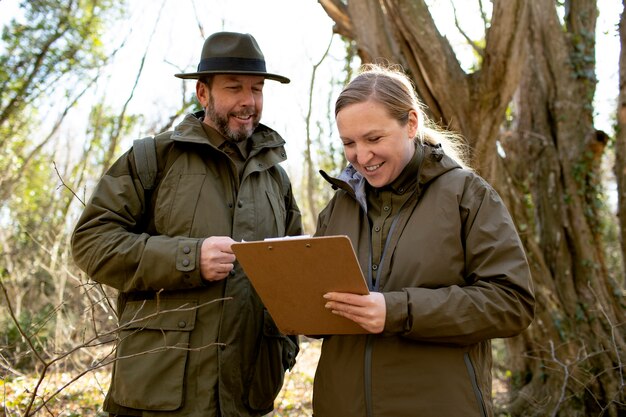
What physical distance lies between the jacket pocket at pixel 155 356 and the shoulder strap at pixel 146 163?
1.81ft

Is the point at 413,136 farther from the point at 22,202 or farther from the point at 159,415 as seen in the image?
the point at 22,202

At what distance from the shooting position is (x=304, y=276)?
2152mm

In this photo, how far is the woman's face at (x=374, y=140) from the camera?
7.79ft

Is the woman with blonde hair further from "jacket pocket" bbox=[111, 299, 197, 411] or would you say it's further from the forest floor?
the forest floor

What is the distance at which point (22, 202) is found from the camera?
12180 millimetres

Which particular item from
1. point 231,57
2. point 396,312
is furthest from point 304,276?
point 231,57

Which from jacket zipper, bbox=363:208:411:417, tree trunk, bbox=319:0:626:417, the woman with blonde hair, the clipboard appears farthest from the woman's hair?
tree trunk, bbox=319:0:626:417

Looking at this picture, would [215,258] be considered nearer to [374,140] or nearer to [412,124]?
[374,140]

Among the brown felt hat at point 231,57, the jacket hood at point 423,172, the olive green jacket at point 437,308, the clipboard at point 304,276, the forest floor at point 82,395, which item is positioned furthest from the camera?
the forest floor at point 82,395

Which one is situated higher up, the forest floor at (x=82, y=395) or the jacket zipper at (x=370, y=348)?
the jacket zipper at (x=370, y=348)

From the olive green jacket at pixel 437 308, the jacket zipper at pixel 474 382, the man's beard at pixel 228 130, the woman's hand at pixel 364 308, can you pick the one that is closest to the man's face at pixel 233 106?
the man's beard at pixel 228 130

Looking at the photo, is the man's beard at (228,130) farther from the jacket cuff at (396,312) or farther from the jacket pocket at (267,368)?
the jacket cuff at (396,312)

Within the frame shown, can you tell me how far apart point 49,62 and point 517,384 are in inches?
339

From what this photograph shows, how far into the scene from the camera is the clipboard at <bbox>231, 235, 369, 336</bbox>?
2.01 meters
